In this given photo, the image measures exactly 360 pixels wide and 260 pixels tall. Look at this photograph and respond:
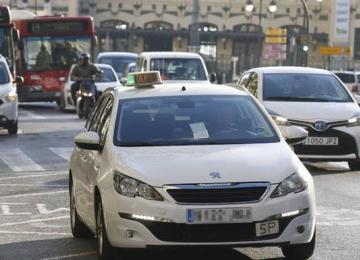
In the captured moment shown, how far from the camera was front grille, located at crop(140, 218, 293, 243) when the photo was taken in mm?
7004

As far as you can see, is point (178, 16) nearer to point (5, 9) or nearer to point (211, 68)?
point (211, 68)

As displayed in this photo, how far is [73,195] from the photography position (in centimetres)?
911

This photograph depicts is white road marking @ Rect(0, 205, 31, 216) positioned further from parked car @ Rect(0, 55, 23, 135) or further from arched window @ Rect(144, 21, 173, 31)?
arched window @ Rect(144, 21, 173, 31)

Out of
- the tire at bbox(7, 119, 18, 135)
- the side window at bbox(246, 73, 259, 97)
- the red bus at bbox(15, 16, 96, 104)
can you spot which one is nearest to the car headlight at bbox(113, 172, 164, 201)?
the side window at bbox(246, 73, 259, 97)

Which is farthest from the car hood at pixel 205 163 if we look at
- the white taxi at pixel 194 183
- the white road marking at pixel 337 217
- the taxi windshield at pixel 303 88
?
the taxi windshield at pixel 303 88

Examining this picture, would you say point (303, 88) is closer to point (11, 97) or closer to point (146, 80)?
point (146, 80)

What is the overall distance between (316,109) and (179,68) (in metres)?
9.99

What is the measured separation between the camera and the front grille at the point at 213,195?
23.0 ft

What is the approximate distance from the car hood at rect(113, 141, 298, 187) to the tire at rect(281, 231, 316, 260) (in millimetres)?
553

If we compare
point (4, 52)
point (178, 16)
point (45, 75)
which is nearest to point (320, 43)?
point (178, 16)

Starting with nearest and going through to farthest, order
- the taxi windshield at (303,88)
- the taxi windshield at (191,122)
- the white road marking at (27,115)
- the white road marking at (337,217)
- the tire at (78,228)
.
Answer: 1. the taxi windshield at (191,122)
2. the tire at (78,228)
3. the white road marking at (337,217)
4. the taxi windshield at (303,88)
5. the white road marking at (27,115)

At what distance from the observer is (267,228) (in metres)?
7.06

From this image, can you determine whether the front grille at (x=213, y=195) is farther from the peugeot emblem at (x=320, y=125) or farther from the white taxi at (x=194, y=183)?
the peugeot emblem at (x=320, y=125)

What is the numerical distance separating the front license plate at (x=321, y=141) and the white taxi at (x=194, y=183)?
6.29 meters
